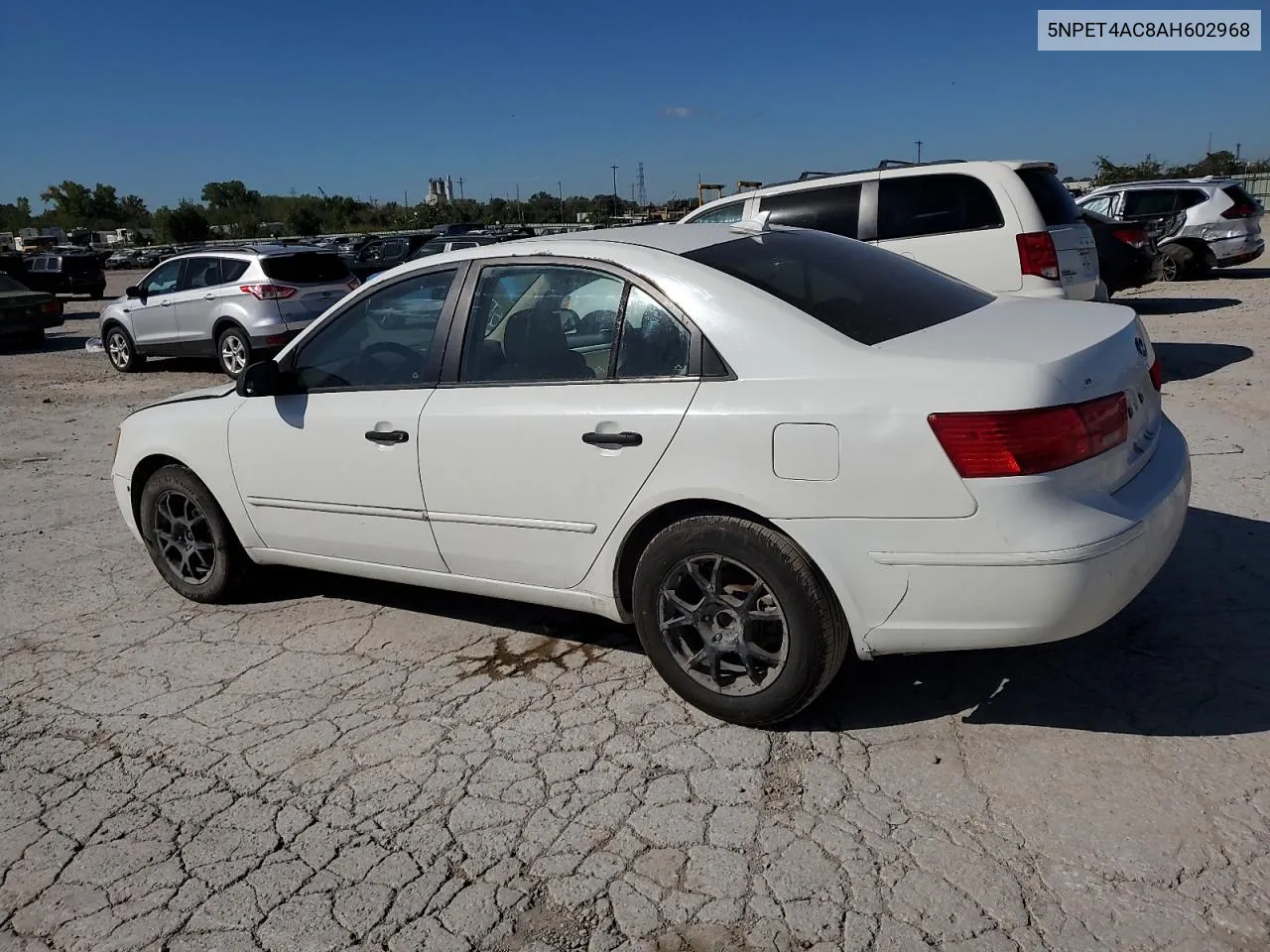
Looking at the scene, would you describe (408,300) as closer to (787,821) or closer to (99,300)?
(787,821)

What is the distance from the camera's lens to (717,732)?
3.47m

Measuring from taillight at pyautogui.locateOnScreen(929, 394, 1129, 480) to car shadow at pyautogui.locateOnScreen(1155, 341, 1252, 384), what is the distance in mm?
7204

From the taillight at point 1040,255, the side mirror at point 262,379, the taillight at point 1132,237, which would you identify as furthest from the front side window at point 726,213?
the side mirror at point 262,379

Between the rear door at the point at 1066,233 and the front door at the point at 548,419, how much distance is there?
Answer: 584 cm

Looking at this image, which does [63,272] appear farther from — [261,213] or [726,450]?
[261,213]

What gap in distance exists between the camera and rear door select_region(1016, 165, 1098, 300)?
831 cm

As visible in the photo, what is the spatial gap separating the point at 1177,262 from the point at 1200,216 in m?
0.83

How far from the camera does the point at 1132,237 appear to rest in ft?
40.9

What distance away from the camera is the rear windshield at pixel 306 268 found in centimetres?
1332

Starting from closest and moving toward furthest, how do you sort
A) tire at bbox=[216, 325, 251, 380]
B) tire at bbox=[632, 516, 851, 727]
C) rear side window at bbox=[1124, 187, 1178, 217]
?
tire at bbox=[632, 516, 851, 727]
tire at bbox=[216, 325, 251, 380]
rear side window at bbox=[1124, 187, 1178, 217]

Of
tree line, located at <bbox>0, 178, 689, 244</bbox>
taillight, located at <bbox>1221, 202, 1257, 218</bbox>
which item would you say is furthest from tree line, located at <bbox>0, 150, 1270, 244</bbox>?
taillight, located at <bbox>1221, 202, 1257, 218</bbox>

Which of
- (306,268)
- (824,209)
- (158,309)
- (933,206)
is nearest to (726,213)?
(824,209)

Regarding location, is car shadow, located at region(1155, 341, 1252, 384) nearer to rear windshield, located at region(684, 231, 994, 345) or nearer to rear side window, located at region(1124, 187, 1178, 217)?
rear windshield, located at region(684, 231, 994, 345)

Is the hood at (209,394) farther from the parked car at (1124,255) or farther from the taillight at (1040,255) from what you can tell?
the parked car at (1124,255)
